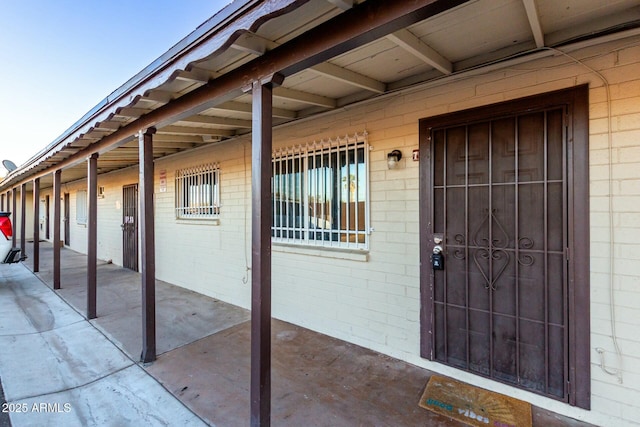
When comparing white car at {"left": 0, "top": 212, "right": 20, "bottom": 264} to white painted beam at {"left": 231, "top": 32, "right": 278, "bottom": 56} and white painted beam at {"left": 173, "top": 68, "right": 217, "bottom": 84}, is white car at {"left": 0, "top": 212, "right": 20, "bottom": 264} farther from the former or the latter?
white painted beam at {"left": 231, "top": 32, "right": 278, "bottom": 56}

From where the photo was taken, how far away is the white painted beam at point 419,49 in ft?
6.45

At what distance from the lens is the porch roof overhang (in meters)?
1.56

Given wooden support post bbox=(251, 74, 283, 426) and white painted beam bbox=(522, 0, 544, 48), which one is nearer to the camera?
white painted beam bbox=(522, 0, 544, 48)

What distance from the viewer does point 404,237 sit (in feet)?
9.79

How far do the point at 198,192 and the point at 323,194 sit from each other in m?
2.94

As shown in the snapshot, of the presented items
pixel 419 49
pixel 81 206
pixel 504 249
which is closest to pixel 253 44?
pixel 419 49

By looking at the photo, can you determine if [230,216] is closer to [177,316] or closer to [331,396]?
[177,316]

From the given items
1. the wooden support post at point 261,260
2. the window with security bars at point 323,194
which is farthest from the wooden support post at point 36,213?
the wooden support post at point 261,260

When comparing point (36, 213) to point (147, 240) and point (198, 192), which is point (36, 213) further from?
point (147, 240)

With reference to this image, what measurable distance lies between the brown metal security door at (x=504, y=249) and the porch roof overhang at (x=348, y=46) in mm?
533

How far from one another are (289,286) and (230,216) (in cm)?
162

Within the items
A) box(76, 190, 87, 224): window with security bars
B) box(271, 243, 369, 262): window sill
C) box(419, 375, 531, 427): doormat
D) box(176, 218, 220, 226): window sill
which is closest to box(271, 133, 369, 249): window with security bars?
box(271, 243, 369, 262): window sill

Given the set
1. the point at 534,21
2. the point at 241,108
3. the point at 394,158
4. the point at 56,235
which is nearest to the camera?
the point at 534,21

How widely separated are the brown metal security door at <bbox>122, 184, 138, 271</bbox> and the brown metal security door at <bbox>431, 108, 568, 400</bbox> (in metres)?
7.28
